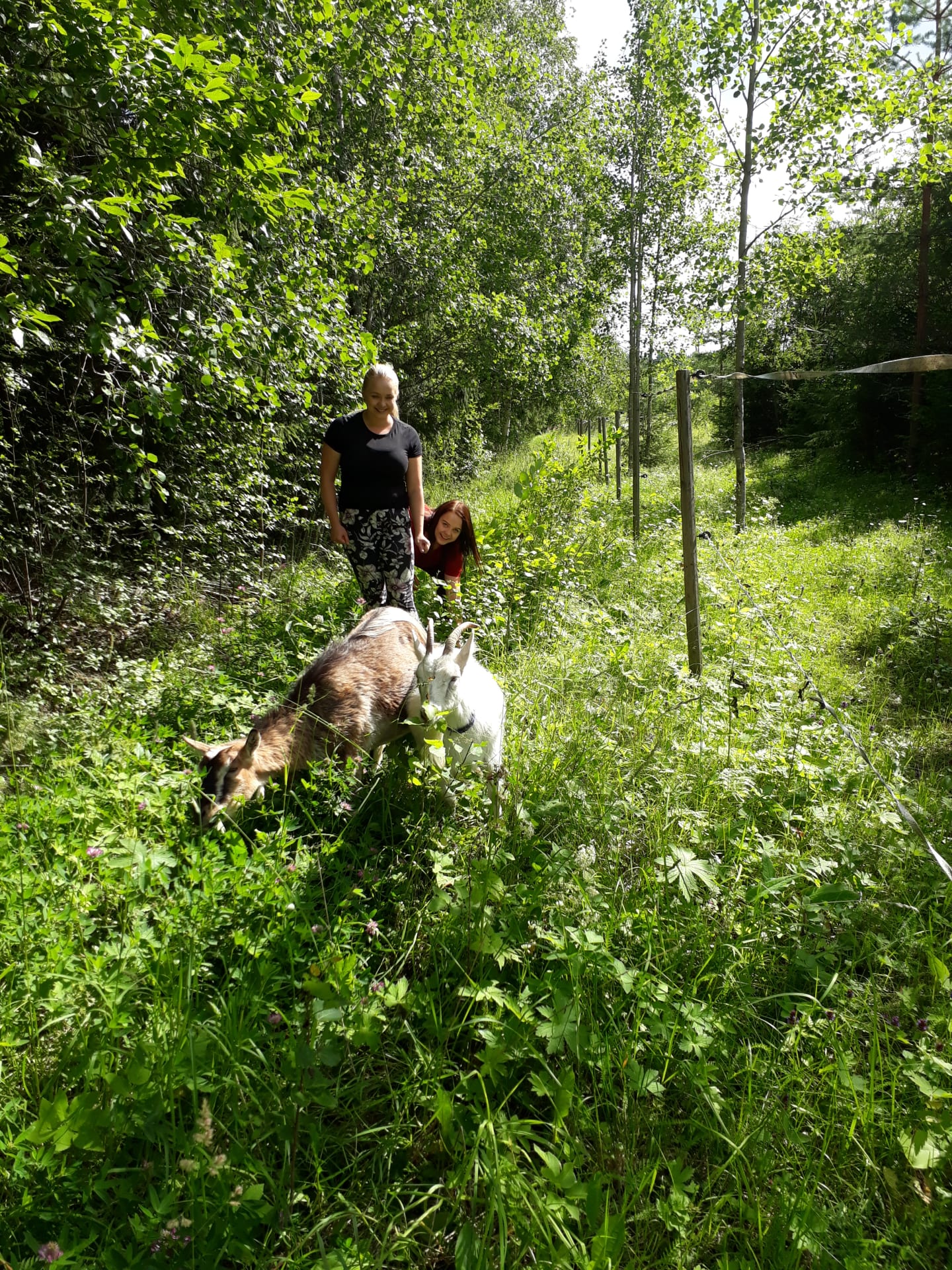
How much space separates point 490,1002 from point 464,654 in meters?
1.34

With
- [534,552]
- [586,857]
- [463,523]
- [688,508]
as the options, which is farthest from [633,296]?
[586,857]

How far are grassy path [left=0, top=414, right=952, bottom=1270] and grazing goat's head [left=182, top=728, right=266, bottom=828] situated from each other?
5.0 inches

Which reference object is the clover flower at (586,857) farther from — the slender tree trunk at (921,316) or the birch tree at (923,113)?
the slender tree trunk at (921,316)

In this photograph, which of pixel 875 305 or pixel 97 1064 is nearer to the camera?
pixel 97 1064

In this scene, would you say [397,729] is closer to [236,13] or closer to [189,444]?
[189,444]

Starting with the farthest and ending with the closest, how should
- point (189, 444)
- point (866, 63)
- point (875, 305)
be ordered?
point (875, 305)
point (866, 63)
point (189, 444)

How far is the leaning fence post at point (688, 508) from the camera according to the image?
12.4ft

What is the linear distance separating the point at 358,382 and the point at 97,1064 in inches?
235

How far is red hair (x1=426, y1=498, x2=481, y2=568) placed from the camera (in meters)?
5.33

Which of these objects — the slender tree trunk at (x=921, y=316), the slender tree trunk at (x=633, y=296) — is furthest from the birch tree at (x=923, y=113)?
the slender tree trunk at (x=633, y=296)

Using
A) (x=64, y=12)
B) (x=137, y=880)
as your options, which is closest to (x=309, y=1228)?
(x=137, y=880)

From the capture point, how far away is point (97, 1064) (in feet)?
5.56

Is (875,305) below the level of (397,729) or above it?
above

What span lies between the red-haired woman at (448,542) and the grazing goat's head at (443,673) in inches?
101
